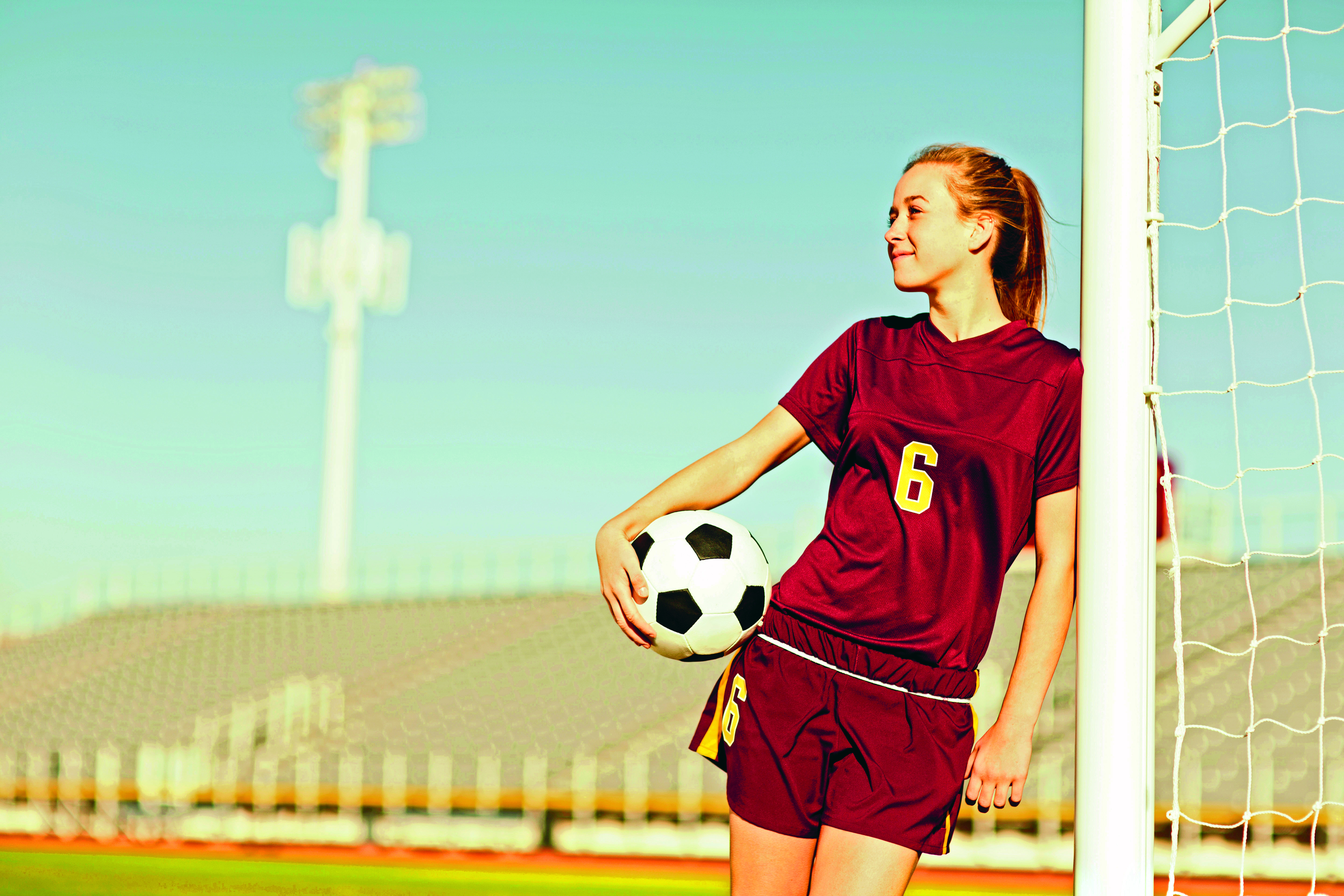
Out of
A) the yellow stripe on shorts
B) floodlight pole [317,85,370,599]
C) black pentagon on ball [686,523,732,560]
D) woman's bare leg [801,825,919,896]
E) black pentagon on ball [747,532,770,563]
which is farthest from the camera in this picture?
floodlight pole [317,85,370,599]

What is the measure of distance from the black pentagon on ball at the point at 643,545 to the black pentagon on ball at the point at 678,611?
0.30 feet

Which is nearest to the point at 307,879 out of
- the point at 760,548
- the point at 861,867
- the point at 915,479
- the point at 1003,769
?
the point at 760,548

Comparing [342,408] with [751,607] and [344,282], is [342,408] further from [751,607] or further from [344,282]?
[751,607]

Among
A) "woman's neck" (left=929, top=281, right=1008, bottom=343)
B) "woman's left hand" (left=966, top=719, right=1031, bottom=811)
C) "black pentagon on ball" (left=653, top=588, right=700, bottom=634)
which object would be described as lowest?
"woman's left hand" (left=966, top=719, right=1031, bottom=811)

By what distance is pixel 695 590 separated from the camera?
244 cm

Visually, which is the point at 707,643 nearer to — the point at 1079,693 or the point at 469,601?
the point at 1079,693

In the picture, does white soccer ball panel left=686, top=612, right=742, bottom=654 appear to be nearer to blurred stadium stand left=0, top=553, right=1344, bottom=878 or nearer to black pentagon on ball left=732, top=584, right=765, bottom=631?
black pentagon on ball left=732, top=584, right=765, bottom=631

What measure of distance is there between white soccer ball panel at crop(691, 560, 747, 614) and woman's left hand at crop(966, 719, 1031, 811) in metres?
0.56

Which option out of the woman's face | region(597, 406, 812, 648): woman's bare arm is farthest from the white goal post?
region(597, 406, 812, 648): woman's bare arm

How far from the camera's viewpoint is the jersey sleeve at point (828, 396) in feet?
8.04

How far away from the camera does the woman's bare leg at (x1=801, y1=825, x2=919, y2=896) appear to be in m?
2.14

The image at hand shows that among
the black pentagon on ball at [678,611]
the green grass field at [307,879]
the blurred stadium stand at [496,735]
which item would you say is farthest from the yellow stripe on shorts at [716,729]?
the blurred stadium stand at [496,735]

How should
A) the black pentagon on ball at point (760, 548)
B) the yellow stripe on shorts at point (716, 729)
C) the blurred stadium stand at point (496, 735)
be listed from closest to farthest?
the yellow stripe on shorts at point (716, 729) → the black pentagon on ball at point (760, 548) → the blurred stadium stand at point (496, 735)

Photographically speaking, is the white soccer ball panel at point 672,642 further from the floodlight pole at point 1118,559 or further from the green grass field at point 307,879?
the green grass field at point 307,879
